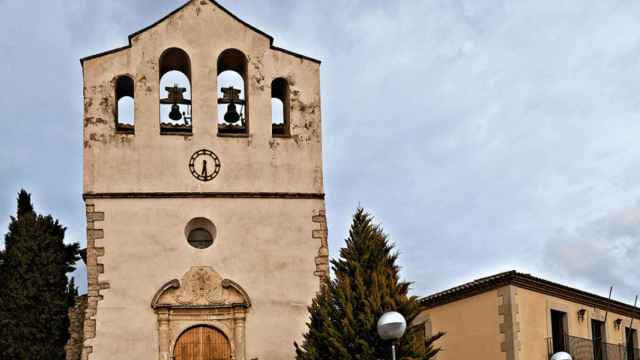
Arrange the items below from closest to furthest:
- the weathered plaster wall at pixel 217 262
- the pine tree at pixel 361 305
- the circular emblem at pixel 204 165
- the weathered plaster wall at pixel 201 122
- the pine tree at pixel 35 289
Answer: the pine tree at pixel 361 305
the weathered plaster wall at pixel 217 262
the weathered plaster wall at pixel 201 122
the circular emblem at pixel 204 165
the pine tree at pixel 35 289

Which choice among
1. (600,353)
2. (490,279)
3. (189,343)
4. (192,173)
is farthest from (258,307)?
(600,353)

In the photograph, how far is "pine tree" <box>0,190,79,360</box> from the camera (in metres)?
→ 27.5

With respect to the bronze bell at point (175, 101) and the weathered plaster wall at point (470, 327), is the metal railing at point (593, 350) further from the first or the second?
the bronze bell at point (175, 101)

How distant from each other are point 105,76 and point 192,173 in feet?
9.56

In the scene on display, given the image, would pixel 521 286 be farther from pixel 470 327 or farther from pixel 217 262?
pixel 217 262

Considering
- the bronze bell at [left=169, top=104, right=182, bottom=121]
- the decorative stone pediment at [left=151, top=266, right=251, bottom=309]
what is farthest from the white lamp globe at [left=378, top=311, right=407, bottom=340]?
the bronze bell at [left=169, top=104, right=182, bottom=121]

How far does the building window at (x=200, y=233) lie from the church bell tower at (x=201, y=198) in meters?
0.03

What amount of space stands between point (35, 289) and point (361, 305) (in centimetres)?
822

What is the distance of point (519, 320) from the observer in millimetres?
28438

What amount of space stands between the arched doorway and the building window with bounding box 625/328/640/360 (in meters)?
12.4

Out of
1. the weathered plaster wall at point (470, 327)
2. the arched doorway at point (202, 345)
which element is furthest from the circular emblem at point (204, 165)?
the weathered plaster wall at point (470, 327)

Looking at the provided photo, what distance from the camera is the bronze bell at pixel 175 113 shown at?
90.4ft

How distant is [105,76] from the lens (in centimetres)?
2709

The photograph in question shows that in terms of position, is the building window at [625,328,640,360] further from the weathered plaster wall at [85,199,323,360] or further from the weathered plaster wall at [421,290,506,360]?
the weathered plaster wall at [85,199,323,360]
